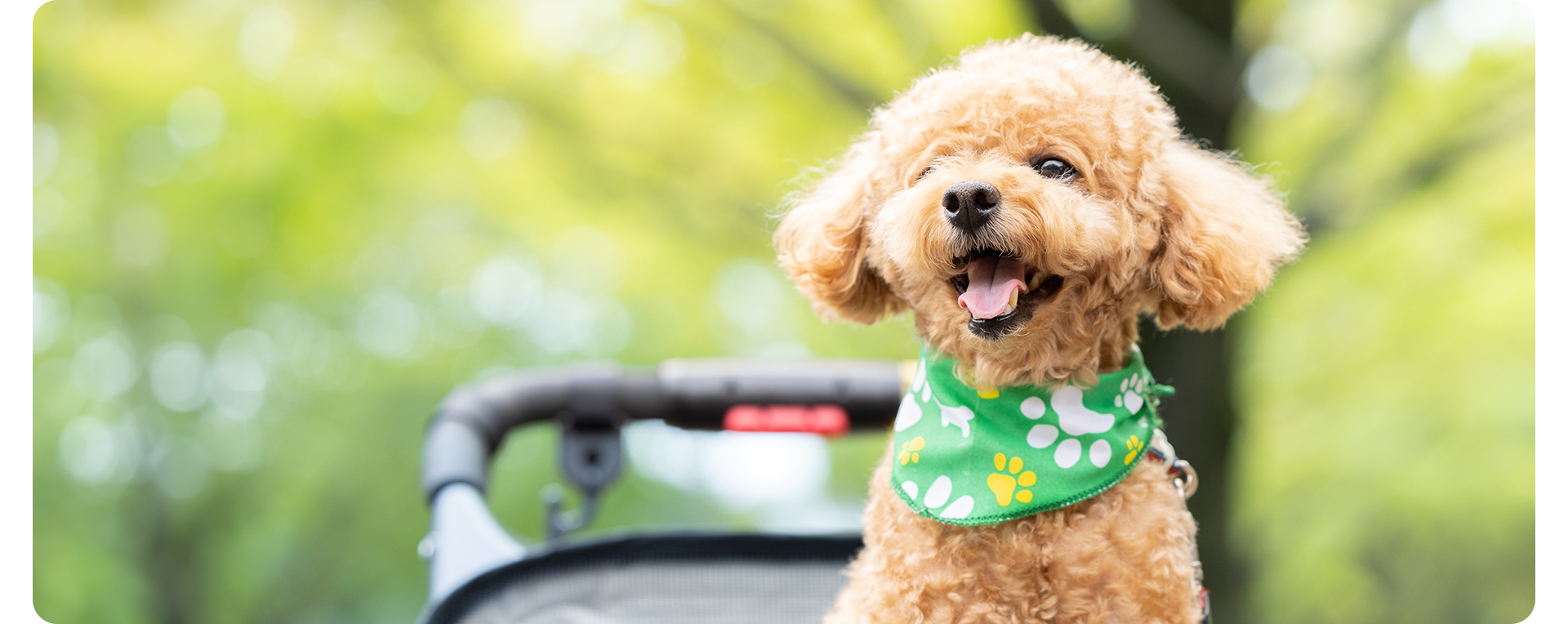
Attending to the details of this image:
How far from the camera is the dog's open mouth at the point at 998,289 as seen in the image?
3.73 ft

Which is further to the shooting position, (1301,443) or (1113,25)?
(1301,443)

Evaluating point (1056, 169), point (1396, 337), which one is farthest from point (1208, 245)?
point (1396, 337)

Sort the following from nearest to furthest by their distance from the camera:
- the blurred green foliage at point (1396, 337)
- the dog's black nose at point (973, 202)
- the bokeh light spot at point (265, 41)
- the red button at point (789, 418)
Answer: the dog's black nose at point (973, 202) → the red button at point (789, 418) → the blurred green foliage at point (1396, 337) → the bokeh light spot at point (265, 41)

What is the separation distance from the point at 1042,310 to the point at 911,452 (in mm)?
233

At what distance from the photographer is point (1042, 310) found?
118cm

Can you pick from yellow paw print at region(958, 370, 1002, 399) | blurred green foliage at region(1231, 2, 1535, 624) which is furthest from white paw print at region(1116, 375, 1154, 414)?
blurred green foliage at region(1231, 2, 1535, 624)

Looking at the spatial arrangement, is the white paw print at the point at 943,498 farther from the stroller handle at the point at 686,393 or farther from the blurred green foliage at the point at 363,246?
the blurred green foliage at the point at 363,246

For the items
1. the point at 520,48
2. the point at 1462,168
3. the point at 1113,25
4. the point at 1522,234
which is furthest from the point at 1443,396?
the point at 520,48

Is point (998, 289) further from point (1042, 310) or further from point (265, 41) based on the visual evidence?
point (265, 41)

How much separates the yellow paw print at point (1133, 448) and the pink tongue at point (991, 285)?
0.75 ft

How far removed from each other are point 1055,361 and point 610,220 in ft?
13.1

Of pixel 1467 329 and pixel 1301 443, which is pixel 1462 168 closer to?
pixel 1467 329

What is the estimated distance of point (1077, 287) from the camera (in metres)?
1.19

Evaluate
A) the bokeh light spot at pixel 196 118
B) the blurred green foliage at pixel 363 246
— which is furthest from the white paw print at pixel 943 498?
the bokeh light spot at pixel 196 118
